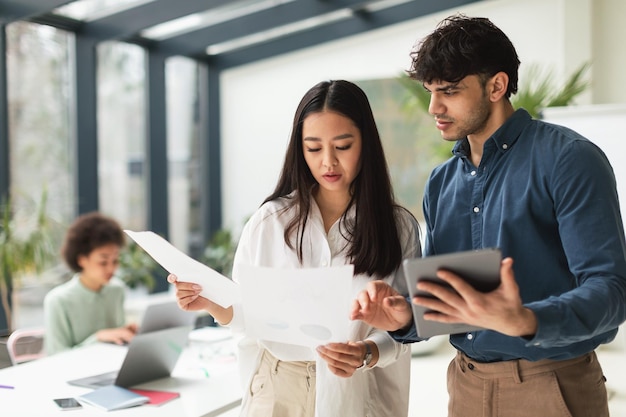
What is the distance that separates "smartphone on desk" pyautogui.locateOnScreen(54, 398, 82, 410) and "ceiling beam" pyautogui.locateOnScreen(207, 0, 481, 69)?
17.0 feet

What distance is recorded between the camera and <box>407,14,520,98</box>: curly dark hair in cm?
167

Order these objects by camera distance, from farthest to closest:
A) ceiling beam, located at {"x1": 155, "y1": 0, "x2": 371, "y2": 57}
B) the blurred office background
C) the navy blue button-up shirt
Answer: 1. ceiling beam, located at {"x1": 155, "y1": 0, "x2": 371, "y2": 57}
2. the blurred office background
3. the navy blue button-up shirt

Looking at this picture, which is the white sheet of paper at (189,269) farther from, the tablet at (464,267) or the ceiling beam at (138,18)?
the ceiling beam at (138,18)

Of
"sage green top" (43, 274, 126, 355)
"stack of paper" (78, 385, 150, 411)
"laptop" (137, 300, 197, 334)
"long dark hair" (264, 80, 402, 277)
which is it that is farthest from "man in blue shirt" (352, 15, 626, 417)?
"sage green top" (43, 274, 126, 355)

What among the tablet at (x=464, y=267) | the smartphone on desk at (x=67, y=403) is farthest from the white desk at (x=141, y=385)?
the tablet at (x=464, y=267)

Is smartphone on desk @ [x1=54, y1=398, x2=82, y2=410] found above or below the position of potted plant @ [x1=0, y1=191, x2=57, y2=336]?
below

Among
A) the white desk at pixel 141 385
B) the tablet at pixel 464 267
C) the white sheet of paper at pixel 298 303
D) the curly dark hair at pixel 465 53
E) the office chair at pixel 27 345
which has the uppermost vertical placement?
the curly dark hair at pixel 465 53

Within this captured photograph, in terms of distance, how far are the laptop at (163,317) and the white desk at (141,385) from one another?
0.23 meters

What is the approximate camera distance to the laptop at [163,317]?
9.09 ft

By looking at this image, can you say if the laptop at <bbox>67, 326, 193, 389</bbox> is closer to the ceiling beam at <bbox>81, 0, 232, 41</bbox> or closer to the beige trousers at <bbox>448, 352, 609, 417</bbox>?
the beige trousers at <bbox>448, 352, 609, 417</bbox>

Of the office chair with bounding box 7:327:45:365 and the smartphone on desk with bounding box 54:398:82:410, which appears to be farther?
the office chair with bounding box 7:327:45:365

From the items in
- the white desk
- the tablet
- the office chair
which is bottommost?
the office chair

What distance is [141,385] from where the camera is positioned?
277 centimetres

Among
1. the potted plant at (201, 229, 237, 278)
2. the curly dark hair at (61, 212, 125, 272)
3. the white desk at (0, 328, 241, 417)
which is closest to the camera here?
the white desk at (0, 328, 241, 417)
